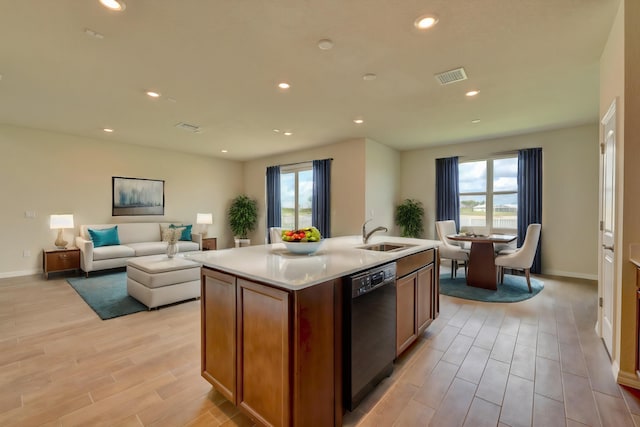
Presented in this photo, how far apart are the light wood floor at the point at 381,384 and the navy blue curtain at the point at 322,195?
3452 millimetres

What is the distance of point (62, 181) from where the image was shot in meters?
5.48

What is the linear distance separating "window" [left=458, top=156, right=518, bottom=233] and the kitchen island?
4924mm

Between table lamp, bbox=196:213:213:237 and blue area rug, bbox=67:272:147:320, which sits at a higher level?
table lamp, bbox=196:213:213:237

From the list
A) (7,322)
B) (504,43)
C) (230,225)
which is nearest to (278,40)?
(504,43)

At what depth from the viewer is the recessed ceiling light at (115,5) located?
1982mm

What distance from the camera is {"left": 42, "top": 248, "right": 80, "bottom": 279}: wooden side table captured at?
4.92m

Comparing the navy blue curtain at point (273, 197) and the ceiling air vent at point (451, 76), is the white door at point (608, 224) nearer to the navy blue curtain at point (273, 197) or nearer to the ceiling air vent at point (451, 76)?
the ceiling air vent at point (451, 76)

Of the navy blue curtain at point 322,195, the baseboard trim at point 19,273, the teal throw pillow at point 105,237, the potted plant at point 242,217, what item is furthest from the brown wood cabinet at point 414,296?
the baseboard trim at point 19,273

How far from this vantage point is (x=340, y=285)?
164 centimetres

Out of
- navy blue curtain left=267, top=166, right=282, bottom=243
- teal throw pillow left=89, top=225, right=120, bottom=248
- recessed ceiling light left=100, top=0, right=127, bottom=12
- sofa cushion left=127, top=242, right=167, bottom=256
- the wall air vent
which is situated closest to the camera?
recessed ceiling light left=100, top=0, right=127, bottom=12

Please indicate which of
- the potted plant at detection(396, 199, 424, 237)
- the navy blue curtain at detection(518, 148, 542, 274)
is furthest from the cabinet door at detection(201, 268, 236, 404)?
the navy blue curtain at detection(518, 148, 542, 274)

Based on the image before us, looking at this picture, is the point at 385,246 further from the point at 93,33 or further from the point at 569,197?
the point at 569,197

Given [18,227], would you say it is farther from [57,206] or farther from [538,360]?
[538,360]

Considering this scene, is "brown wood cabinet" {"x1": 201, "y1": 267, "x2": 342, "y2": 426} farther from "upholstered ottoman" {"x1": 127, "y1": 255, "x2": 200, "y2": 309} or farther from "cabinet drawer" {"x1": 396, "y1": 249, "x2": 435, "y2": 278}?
"upholstered ottoman" {"x1": 127, "y1": 255, "x2": 200, "y2": 309}
